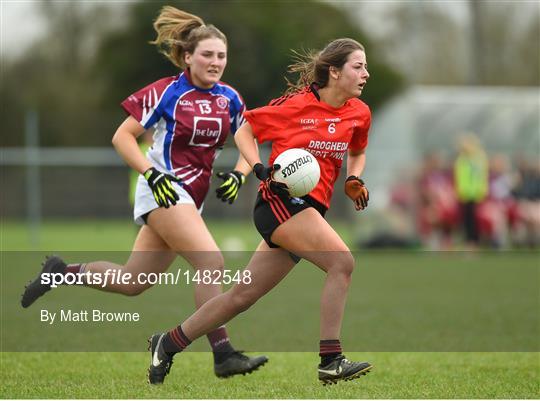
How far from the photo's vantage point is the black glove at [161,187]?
5.71m

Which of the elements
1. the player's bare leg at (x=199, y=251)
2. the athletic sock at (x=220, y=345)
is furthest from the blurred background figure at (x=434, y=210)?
the player's bare leg at (x=199, y=251)

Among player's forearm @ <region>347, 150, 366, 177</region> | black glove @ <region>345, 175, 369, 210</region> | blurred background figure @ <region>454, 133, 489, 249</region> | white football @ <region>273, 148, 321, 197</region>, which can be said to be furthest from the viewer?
blurred background figure @ <region>454, 133, 489, 249</region>

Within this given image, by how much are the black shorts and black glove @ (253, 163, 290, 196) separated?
8 centimetres

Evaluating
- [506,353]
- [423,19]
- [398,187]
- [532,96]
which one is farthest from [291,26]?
[506,353]

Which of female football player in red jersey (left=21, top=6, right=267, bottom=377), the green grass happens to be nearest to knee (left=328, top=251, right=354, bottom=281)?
the green grass

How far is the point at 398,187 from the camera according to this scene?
19578 millimetres

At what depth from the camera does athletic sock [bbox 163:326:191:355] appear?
5.68m

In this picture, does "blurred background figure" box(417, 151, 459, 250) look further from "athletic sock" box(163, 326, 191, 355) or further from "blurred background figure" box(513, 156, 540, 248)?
"athletic sock" box(163, 326, 191, 355)

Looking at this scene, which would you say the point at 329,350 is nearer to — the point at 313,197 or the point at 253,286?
the point at 253,286

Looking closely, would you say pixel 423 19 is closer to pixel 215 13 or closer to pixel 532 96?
pixel 215 13

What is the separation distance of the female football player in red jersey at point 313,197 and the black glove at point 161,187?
493mm

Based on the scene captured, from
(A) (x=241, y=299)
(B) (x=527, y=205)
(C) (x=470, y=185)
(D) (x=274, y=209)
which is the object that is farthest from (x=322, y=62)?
(B) (x=527, y=205)

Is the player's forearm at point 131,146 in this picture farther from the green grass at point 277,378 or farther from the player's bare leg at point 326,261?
the green grass at point 277,378

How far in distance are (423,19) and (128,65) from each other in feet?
32.0
